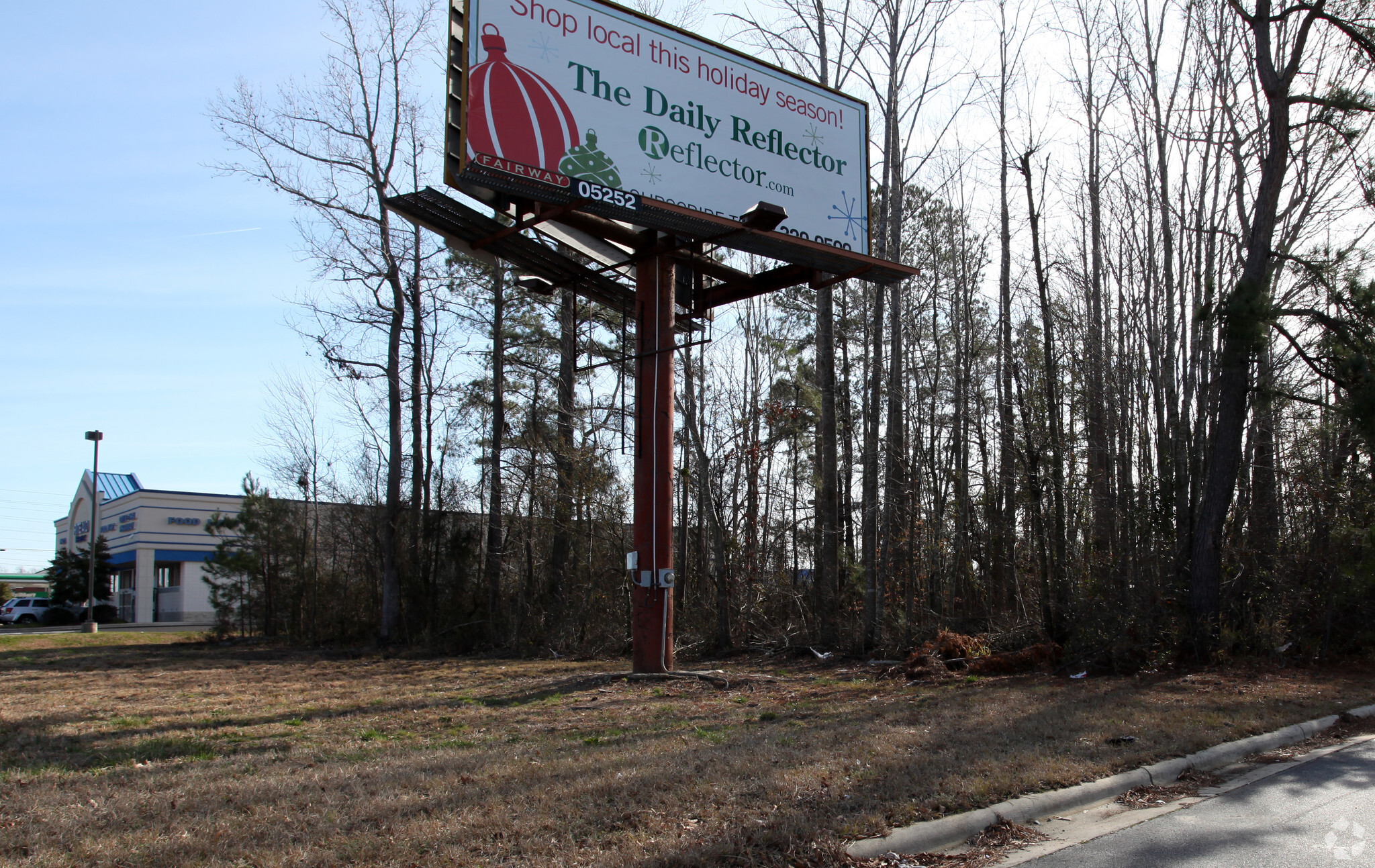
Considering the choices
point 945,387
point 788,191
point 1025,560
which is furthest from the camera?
point 945,387

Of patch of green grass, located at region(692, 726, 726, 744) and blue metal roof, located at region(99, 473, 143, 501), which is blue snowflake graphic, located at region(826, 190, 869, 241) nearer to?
patch of green grass, located at region(692, 726, 726, 744)

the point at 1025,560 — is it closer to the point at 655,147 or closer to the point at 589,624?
the point at 589,624

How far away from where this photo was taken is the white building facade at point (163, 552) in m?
48.4

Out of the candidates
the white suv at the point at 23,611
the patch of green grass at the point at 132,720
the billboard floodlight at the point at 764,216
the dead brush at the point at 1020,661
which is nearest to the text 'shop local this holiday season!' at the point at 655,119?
the billboard floodlight at the point at 764,216

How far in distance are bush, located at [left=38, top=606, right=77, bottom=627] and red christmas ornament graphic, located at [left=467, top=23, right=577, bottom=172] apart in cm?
4859

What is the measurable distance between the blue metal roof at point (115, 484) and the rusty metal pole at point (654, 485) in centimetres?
5871

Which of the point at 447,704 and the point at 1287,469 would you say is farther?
the point at 1287,469

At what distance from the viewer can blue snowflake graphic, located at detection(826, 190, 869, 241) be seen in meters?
14.6

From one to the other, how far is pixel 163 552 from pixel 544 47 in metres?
47.6

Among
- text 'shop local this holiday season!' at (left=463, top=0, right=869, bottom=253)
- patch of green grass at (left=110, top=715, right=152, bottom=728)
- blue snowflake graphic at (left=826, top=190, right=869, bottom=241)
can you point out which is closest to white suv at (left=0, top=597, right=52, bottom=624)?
patch of green grass at (left=110, top=715, right=152, bottom=728)

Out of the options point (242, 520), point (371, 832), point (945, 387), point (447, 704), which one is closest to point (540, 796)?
point (371, 832)

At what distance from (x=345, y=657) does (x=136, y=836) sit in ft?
61.2

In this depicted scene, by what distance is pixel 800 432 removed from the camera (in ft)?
95.0

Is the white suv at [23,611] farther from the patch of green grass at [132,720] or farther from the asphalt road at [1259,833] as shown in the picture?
the asphalt road at [1259,833]
